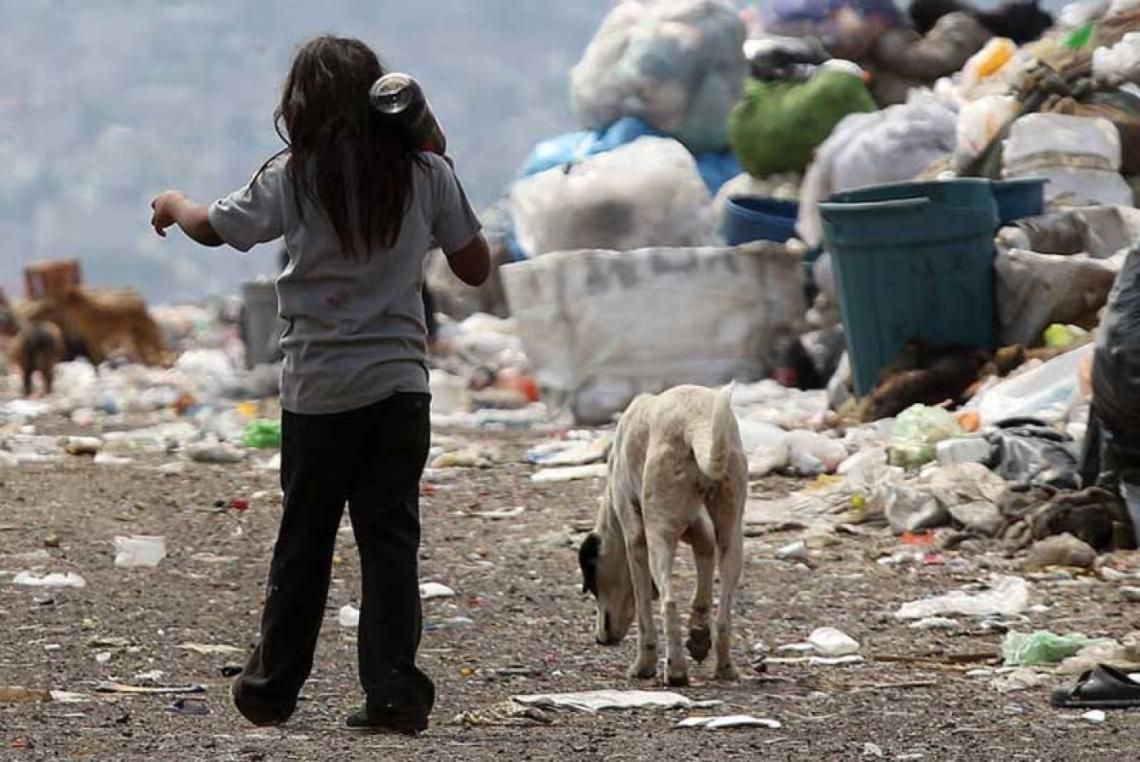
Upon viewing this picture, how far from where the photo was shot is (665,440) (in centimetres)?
542

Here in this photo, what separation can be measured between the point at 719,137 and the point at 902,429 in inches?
273

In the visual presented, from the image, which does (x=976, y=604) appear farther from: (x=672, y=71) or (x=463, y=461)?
(x=672, y=71)

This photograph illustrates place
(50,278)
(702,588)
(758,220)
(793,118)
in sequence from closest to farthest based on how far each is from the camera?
(702,588), (758,220), (793,118), (50,278)

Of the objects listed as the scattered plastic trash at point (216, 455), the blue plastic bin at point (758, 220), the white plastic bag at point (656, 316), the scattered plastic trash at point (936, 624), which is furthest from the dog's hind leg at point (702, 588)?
the blue plastic bin at point (758, 220)

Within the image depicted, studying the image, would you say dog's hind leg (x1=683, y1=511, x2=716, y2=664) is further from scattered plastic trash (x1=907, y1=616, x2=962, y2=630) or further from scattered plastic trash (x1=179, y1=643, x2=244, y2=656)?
scattered plastic trash (x1=179, y1=643, x2=244, y2=656)

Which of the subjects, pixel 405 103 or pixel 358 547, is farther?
pixel 358 547

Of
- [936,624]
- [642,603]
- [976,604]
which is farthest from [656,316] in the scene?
[642,603]

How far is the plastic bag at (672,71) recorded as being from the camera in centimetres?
1546

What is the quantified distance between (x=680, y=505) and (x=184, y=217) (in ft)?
4.97

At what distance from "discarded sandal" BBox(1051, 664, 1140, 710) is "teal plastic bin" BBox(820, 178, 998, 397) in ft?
19.1

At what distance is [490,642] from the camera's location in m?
6.28

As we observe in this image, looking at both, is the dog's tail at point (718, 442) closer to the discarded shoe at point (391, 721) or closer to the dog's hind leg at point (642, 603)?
the dog's hind leg at point (642, 603)

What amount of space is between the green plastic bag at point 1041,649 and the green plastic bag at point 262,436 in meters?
6.49

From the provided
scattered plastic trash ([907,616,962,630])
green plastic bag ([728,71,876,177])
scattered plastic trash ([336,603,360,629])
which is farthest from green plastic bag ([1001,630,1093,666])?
green plastic bag ([728,71,876,177])
